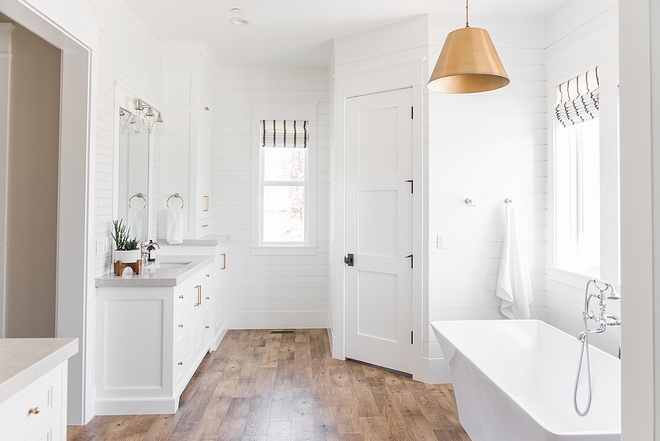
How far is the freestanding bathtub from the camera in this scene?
68.7 inches

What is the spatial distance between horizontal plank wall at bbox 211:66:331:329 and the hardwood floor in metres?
0.90

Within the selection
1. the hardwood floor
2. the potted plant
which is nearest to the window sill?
the hardwood floor

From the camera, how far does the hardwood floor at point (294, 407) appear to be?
2.47 metres

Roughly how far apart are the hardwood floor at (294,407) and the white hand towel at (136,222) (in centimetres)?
122

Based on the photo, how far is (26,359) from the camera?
1.27 metres

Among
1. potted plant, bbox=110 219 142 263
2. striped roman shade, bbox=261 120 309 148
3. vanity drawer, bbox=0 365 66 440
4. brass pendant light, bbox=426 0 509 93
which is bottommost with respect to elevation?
vanity drawer, bbox=0 365 66 440

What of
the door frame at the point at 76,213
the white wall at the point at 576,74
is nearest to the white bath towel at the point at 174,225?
the door frame at the point at 76,213

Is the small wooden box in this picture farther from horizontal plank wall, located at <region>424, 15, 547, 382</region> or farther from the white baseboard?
horizontal plank wall, located at <region>424, 15, 547, 382</region>

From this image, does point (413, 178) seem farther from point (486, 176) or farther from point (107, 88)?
point (107, 88)

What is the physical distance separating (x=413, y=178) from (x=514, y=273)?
1067 millimetres

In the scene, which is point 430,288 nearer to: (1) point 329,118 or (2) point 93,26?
(1) point 329,118

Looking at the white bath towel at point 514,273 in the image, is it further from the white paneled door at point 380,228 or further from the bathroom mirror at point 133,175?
the bathroom mirror at point 133,175

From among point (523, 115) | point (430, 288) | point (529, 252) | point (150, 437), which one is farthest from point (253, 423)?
point (523, 115)

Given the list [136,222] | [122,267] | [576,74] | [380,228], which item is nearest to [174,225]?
[136,222]
